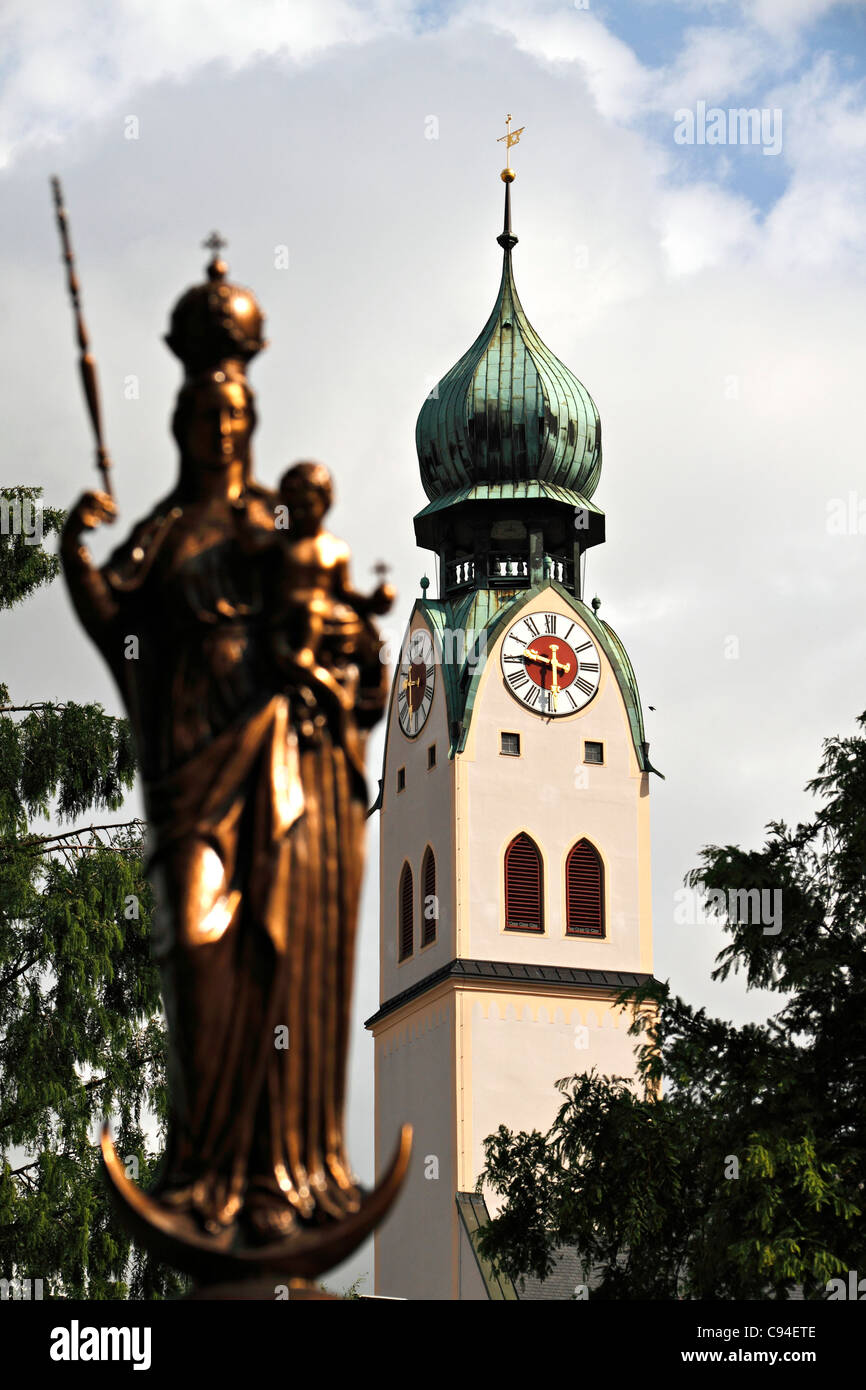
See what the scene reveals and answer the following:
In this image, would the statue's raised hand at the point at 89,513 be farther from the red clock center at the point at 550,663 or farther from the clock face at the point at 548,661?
the red clock center at the point at 550,663

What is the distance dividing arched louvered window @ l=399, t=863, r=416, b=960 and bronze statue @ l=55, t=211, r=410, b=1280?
51.5m

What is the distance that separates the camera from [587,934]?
188ft

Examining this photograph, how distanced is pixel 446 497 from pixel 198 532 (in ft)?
177

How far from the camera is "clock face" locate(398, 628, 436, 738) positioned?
2376 inches

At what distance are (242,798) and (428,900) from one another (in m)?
51.0

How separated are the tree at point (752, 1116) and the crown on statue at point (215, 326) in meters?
14.4

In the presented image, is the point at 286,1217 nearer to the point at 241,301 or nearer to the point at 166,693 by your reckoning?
the point at 166,693

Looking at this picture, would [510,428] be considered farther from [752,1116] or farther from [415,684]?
[752,1116]

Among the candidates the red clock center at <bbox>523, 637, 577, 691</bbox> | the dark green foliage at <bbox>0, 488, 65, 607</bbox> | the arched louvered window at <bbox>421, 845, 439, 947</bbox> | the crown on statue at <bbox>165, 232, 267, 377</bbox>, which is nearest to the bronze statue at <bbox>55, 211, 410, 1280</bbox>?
the crown on statue at <bbox>165, 232, 267, 377</bbox>

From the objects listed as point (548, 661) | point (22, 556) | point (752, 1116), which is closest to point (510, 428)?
point (548, 661)
